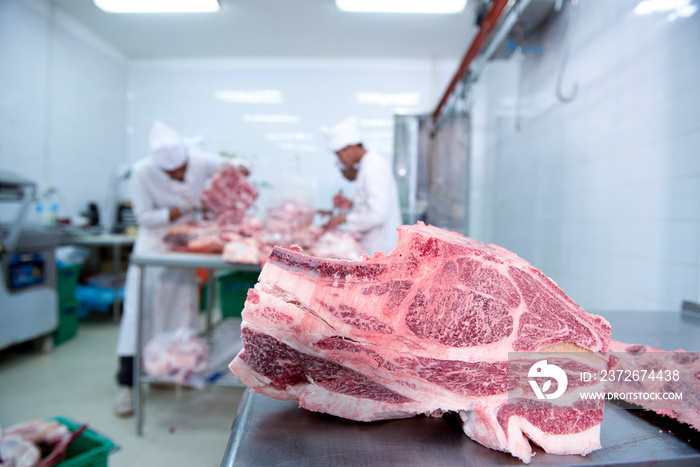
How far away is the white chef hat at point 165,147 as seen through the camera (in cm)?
286

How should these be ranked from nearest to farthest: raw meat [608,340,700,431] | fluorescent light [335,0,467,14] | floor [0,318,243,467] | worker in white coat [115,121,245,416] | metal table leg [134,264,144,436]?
raw meat [608,340,700,431]
floor [0,318,243,467]
metal table leg [134,264,144,436]
worker in white coat [115,121,245,416]
fluorescent light [335,0,467,14]

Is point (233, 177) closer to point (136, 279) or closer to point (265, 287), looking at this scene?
point (136, 279)

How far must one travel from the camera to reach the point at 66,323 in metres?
4.14

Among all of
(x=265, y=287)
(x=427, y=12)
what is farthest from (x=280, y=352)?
(x=427, y=12)

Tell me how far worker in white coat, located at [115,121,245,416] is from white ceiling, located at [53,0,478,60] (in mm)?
1648

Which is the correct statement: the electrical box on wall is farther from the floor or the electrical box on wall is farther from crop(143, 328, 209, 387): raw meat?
the floor

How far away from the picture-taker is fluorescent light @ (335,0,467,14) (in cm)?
364

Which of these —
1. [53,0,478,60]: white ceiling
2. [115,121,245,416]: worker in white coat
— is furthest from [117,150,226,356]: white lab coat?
[53,0,478,60]: white ceiling

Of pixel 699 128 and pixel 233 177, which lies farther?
pixel 233 177

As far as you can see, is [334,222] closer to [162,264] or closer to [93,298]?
[162,264]

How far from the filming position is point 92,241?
439 centimetres

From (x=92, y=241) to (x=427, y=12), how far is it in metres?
4.54

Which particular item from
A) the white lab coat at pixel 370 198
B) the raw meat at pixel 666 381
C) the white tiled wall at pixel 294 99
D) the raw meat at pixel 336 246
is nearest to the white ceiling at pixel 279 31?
the white tiled wall at pixel 294 99

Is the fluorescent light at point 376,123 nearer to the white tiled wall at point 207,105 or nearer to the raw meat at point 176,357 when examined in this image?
the white tiled wall at point 207,105
